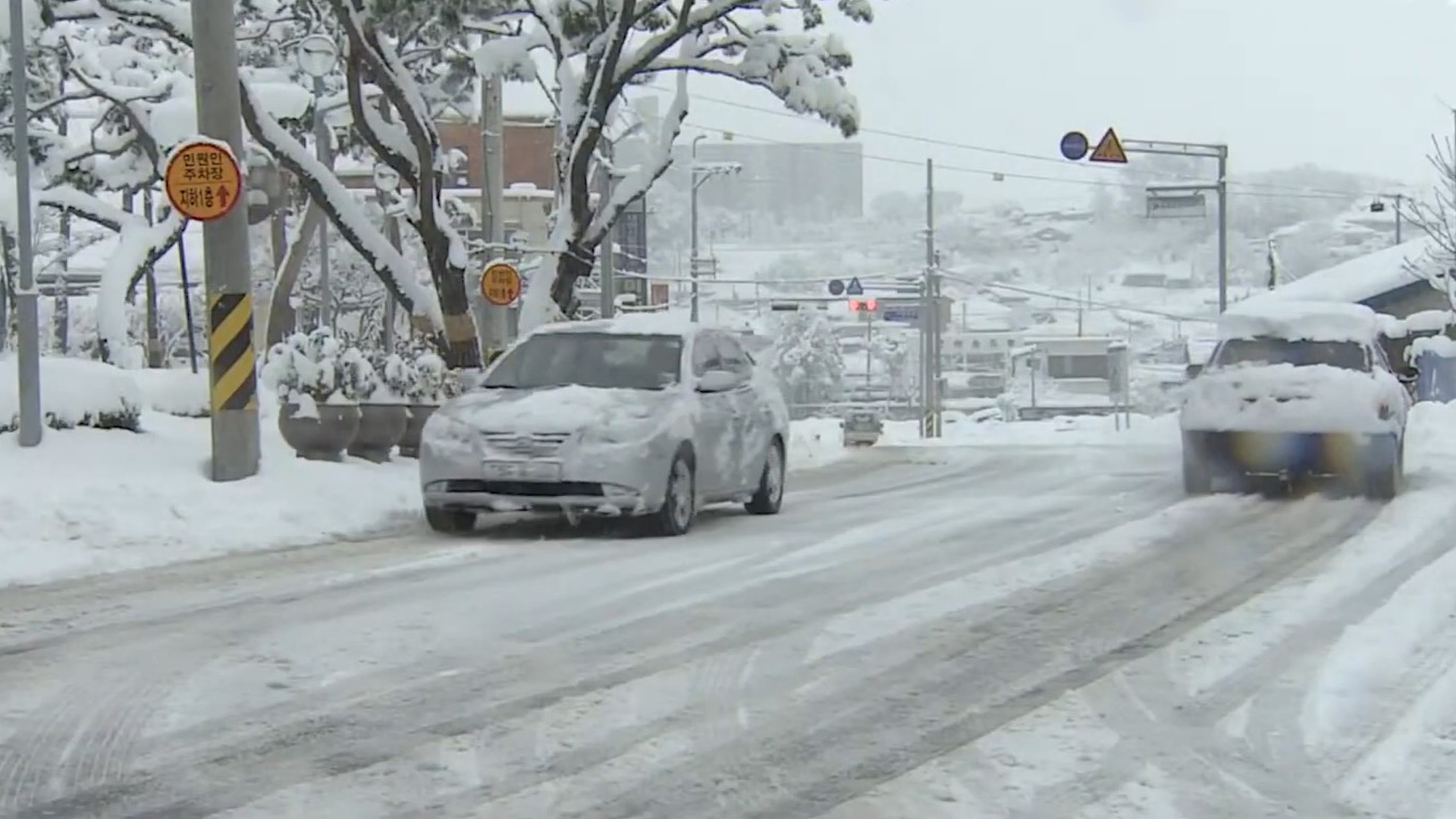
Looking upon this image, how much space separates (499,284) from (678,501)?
12321 mm

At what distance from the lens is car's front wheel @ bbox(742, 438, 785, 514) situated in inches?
588

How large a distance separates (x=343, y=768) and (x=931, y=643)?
10.3 ft

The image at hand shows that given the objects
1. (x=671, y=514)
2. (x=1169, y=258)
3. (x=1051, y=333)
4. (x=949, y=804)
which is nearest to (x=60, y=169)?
(x=671, y=514)

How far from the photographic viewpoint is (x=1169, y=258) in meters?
60.2

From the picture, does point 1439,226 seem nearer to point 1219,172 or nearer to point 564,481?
point 1219,172

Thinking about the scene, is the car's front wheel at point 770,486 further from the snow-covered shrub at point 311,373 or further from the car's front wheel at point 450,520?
the snow-covered shrub at point 311,373

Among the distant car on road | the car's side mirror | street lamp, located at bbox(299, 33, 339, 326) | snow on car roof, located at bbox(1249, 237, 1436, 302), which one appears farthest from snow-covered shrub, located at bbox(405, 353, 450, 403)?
snow on car roof, located at bbox(1249, 237, 1436, 302)

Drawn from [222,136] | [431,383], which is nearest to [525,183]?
[431,383]

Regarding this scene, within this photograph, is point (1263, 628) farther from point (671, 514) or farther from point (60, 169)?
point (60, 169)

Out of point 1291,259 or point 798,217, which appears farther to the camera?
point 1291,259

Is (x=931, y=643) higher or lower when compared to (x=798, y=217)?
lower

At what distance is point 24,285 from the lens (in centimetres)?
1361

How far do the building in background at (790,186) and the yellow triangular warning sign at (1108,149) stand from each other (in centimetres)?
1919

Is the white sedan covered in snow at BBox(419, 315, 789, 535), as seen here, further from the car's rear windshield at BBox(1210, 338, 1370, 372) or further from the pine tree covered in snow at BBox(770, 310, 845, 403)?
the pine tree covered in snow at BBox(770, 310, 845, 403)
